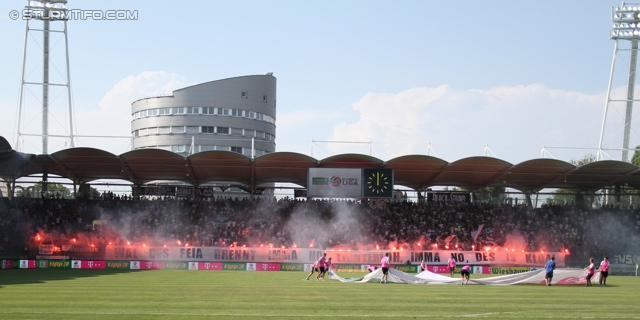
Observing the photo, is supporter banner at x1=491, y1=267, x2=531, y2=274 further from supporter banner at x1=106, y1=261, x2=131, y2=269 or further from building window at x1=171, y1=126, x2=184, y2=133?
building window at x1=171, y1=126, x2=184, y2=133

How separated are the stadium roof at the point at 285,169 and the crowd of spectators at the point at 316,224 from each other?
7.01 ft

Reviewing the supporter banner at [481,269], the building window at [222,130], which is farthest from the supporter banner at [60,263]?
the building window at [222,130]

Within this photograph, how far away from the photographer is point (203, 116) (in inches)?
3305

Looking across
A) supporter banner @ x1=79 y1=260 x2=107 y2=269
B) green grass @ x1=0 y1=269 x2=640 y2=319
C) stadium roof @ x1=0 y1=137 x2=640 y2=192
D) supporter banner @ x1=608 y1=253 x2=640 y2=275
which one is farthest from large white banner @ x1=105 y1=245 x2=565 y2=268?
green grass @ x1=0 y1=269 x2=640 y2=319

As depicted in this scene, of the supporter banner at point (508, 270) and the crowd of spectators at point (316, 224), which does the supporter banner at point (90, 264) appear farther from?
the supporter banner at point (508, 270)

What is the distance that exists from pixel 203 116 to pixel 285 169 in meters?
33.8

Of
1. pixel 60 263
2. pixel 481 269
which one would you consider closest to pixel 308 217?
pixel 481 269

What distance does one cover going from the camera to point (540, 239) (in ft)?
173

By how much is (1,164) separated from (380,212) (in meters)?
29.5

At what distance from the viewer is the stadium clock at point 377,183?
50.8 metres

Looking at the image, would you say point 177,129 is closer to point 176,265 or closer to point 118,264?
point 118,264

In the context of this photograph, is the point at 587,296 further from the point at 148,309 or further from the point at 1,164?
the point at 1,164

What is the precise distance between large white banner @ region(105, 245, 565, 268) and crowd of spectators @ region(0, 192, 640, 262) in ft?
4.90

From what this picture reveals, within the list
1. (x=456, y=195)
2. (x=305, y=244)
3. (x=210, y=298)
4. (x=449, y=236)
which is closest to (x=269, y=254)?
(x=305, y=244)
